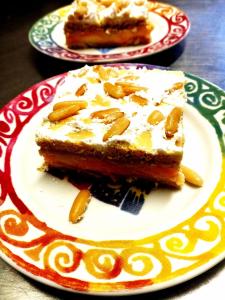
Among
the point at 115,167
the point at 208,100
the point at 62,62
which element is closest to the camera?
the point at 115,167

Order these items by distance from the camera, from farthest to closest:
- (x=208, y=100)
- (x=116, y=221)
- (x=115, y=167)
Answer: (x=208, y=100), (x=115, y=167), (x=116, y=221)

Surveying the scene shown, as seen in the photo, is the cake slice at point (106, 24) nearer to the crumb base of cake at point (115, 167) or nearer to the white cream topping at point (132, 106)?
the white cream topping at point (132, 106)

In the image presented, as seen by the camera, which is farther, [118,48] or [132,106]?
[118,48]

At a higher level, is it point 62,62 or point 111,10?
point 111,10

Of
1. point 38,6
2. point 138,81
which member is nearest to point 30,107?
point 138,81

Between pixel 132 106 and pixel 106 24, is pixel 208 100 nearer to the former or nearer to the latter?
pixel 132 106

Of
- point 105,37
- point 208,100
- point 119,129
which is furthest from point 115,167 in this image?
point 105,37

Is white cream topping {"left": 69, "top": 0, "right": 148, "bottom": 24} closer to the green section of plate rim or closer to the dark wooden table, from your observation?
the dark wooden table

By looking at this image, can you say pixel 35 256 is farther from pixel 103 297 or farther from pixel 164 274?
pixel 164 274

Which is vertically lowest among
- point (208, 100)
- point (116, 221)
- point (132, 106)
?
point (116, 221)
